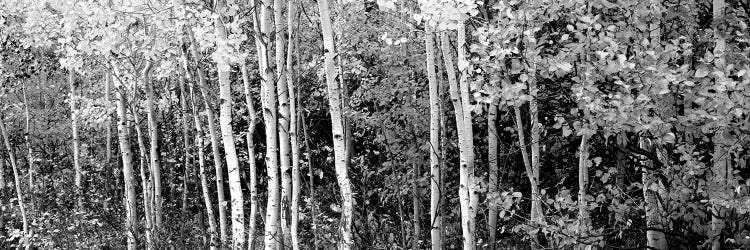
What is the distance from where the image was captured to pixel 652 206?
6570 mm

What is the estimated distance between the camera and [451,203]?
11.2m

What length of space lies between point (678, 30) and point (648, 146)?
1.10 metres

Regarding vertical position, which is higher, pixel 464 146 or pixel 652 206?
pixel 464 146

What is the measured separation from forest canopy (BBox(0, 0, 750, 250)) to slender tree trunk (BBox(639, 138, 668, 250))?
21 mm

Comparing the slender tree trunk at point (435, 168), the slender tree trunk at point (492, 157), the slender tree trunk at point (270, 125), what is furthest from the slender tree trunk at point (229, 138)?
the slender tree trunk at point (492, 157)

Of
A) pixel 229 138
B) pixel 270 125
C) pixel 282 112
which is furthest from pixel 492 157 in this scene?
pixel 229 138

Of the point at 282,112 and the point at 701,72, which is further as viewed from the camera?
the point at 282,112

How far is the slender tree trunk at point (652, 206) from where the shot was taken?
613 cm

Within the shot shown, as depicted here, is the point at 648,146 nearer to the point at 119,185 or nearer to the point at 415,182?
the point at 415,182

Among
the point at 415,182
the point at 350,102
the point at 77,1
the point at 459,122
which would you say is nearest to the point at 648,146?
the point at 459,122

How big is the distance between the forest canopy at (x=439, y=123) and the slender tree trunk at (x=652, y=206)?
21 millimetres

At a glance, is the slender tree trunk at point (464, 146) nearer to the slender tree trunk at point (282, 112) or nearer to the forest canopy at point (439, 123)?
the forest canopy at point (439, 123)

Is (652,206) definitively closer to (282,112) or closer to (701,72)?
(701,72)

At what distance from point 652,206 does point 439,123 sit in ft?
14.7
